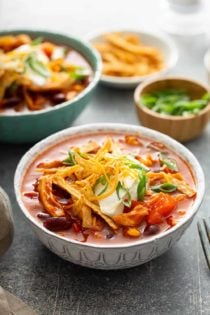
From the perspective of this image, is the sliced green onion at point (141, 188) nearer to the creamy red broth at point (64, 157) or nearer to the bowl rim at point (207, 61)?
the creamy red broth at point (64, 157)

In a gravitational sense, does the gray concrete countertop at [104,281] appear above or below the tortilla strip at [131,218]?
below

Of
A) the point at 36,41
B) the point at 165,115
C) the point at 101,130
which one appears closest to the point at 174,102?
the point at 165,115

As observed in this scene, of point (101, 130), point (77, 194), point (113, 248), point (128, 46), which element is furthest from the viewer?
point (128, 46)

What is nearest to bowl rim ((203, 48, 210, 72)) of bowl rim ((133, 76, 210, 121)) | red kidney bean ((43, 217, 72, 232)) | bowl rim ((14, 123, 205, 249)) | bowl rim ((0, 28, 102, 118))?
bowl rim ((133, 76, 210, 121))

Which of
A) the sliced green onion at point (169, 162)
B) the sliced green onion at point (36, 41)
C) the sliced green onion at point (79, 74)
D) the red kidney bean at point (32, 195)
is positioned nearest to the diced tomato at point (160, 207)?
the sliced green onion at point (169, 162)

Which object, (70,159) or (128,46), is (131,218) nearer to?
(70,159)

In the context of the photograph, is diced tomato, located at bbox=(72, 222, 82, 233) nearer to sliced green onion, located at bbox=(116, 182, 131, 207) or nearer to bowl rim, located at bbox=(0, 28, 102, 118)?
sliced green onion, located at bbox=(116, 182, 131, 207)

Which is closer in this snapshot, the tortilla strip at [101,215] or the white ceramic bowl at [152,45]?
the tortilla strip at [101,215]
